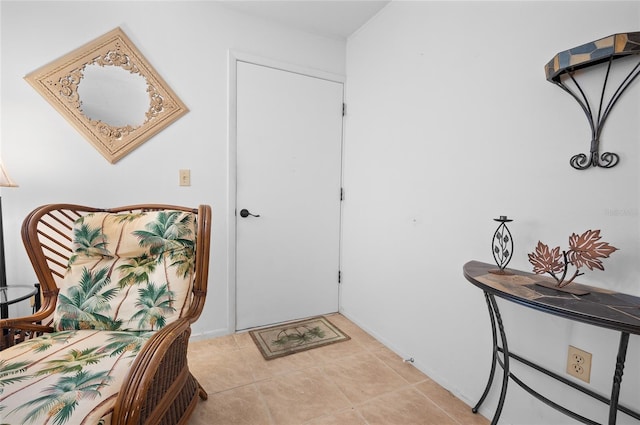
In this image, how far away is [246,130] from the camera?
2250 mm

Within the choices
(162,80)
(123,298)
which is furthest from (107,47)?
(123,298)

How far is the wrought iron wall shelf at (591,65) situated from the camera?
934 millimetres

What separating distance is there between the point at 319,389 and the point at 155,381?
→ 935mm

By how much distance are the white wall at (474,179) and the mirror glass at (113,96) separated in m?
1.58

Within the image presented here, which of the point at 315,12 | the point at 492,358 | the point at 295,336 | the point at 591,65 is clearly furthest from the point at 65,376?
the point at 315,12

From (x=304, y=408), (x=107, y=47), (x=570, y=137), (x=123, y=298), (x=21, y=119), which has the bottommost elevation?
(x=304, y=408)

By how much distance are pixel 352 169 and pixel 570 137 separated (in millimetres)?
1546

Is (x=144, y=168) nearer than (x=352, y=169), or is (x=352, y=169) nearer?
(x=144, y=168)

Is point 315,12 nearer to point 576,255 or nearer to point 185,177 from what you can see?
point 185,177

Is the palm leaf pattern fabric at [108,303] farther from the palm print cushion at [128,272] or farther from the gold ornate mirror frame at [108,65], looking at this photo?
the gold ornate mirror frame at [108,65]

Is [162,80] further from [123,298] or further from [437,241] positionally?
[437,241]

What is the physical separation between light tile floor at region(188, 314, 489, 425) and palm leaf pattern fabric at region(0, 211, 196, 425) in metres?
0.59

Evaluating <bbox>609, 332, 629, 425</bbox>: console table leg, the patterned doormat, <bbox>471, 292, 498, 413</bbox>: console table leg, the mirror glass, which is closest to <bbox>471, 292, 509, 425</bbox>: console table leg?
<bbox>471, 292, 498, 413</bbox>: console table leg

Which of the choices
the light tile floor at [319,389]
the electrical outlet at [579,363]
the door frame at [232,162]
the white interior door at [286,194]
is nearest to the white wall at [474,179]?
the electrical outlet at [579,363]
